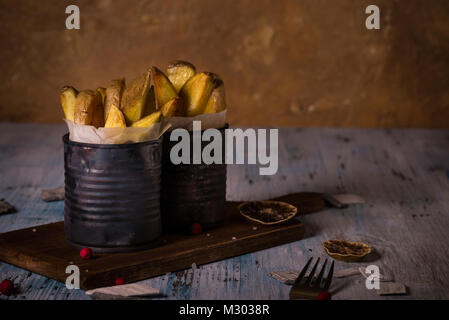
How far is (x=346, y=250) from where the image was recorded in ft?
5.20

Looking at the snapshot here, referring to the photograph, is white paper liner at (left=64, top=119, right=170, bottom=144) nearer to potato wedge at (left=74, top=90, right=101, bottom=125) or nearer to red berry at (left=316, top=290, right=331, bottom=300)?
potato wedge at (left=74, top=90, right=101, bottom=125)

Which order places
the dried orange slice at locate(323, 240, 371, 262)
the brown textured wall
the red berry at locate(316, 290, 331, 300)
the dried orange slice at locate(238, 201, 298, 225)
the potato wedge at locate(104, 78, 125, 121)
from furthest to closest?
the brown textured wall < the dried orange slice at locate(238, 201, 298, 225) < the dried orange slice at locate(323, 240, 371, 262) < the potato wedge at locate(104, 78, 125, 121) < the red berry at locate(316, 290, 331, 300)

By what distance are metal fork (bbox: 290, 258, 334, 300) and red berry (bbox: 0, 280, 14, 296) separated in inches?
22.3

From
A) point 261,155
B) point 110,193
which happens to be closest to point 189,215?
point 110,193

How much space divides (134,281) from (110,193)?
0.63 feet

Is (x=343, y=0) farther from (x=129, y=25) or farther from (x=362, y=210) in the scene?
(x=362, y=210)

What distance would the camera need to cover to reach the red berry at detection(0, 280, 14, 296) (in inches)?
52.2

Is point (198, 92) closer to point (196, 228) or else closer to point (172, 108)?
point (172, 108)

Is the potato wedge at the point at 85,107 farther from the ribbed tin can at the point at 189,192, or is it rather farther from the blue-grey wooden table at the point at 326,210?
the blue-grey wooden table at the point at 326,210

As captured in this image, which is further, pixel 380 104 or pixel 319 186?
pixel 380 104

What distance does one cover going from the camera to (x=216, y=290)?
138 centimetres

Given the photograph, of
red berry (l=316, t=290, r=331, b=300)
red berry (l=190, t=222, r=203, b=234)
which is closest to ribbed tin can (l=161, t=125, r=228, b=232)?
red berry (l=190, t=222, r=203, b=234)

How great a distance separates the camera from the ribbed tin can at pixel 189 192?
1560 millimetres

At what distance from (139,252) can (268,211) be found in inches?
16.8
